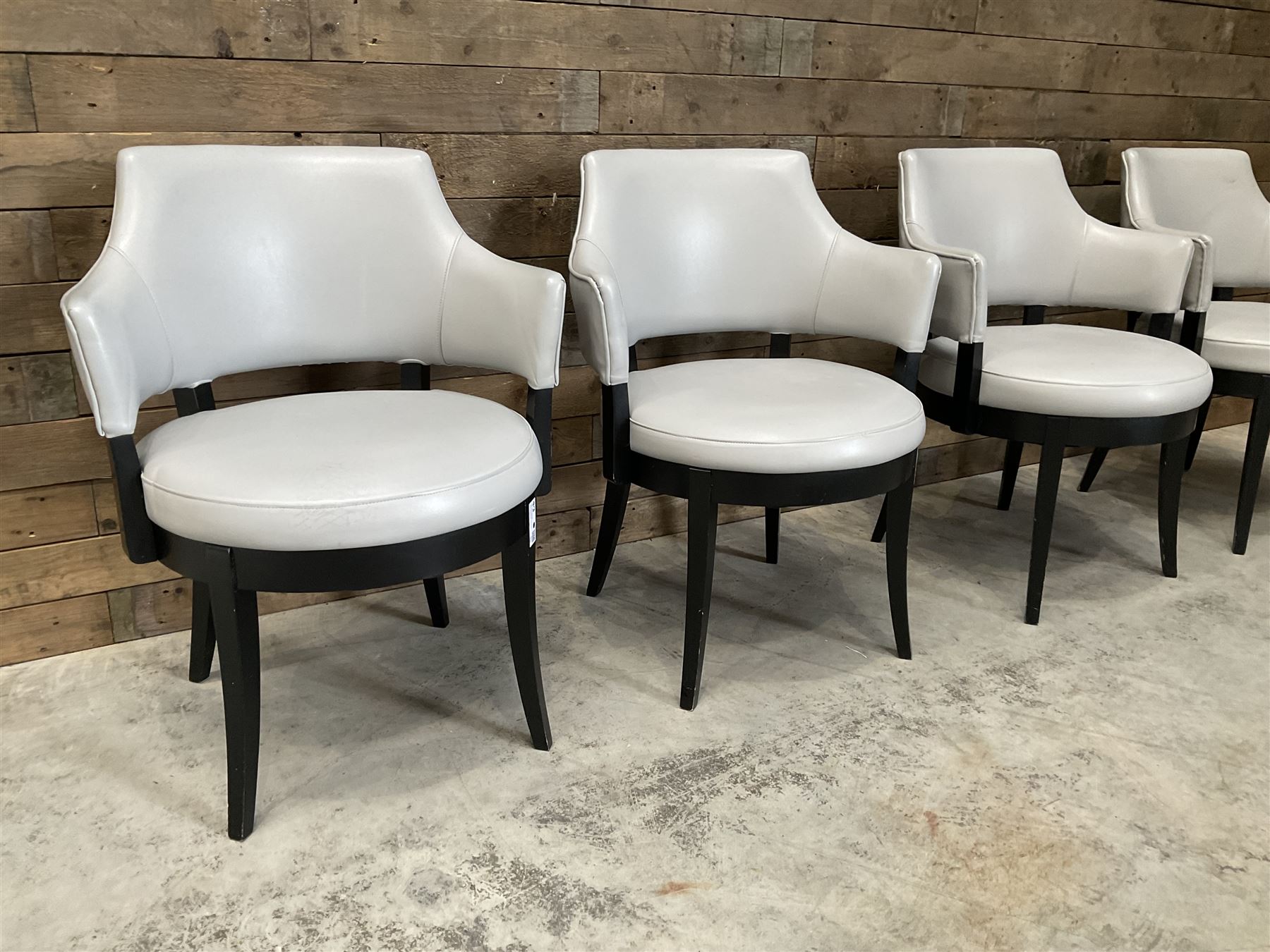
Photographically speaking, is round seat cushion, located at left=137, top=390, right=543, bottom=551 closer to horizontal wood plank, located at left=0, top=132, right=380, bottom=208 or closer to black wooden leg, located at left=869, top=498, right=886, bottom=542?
horizontal wood plank, located at left=0, top=132, right=380, bottom=208

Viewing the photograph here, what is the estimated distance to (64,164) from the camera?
63.7 inches

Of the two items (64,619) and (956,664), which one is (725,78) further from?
(64,619)

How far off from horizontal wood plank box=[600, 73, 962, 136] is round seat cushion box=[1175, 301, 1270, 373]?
76 centimetres

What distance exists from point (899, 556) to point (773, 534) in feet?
1.51

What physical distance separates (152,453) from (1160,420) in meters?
1.72

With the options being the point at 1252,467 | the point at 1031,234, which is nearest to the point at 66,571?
the point at 1031,234

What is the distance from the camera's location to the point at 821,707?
1721 mm

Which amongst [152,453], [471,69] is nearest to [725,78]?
[471,69]

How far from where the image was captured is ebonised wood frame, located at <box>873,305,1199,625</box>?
192cm

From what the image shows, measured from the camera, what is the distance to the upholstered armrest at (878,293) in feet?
5.96

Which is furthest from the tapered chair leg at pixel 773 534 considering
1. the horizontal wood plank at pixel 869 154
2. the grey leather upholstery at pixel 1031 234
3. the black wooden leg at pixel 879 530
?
the horizontal wood plank at pixel 869 154

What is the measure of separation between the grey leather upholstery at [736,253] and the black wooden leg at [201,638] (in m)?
0.75

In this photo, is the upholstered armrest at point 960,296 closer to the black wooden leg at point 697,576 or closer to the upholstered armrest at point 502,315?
the black wooden leg at point 697,576

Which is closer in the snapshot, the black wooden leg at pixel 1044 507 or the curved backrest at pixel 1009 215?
the black wooden leg at pixel 1044 507
